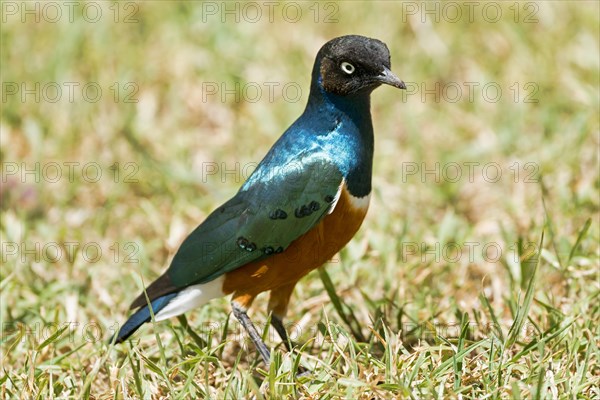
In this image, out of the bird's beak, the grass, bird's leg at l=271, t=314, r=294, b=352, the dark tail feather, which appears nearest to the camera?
the grass

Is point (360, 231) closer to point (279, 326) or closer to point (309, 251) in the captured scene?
point (279, 326)

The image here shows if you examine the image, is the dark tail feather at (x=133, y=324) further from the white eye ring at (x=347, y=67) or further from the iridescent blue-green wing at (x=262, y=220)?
the white eye ring at (x=347, y=67)

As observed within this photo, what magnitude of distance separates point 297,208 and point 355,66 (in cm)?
66

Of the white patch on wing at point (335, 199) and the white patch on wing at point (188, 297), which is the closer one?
the white patch on wing at point (335, 199)

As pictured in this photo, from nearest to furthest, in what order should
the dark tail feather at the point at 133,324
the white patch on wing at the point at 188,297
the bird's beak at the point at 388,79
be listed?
1. the bird's beak at the point at 388,79
2. the dark tail feather at the point at 133,324
3. the white patch on wing at the point at 188,297

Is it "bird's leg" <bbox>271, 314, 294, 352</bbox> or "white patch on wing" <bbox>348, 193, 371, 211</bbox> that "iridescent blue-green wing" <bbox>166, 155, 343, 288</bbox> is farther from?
"bird's leg" <bbox>271, 314, 294, 352</bbox>

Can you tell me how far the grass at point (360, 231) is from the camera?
410 cm

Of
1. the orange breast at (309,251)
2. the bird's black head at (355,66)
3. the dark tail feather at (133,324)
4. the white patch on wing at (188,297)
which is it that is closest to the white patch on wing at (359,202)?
the orange breast at (309,251)

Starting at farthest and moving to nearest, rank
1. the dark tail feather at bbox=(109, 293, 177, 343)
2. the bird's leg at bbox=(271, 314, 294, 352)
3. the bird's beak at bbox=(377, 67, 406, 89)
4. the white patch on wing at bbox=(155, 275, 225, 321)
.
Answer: the bird's leg at bbox=(271, 314, 294, 352) → the white patch on wing at bbox=(155, 275, 225, 321) → the dark tail feather at bbox=(109, 293, 177, 343) → the bird's beak at bbox=(377, 67, 406, 89)

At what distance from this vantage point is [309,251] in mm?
4270

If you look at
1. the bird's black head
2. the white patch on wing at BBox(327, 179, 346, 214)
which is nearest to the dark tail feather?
the white patch on wing at BBox(327, 179, 346, 214)

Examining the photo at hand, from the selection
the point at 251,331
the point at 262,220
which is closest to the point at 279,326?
the point at 251,331

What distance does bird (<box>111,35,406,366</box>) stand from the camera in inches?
167

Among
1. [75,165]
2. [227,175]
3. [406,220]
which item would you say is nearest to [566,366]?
[406,220]
